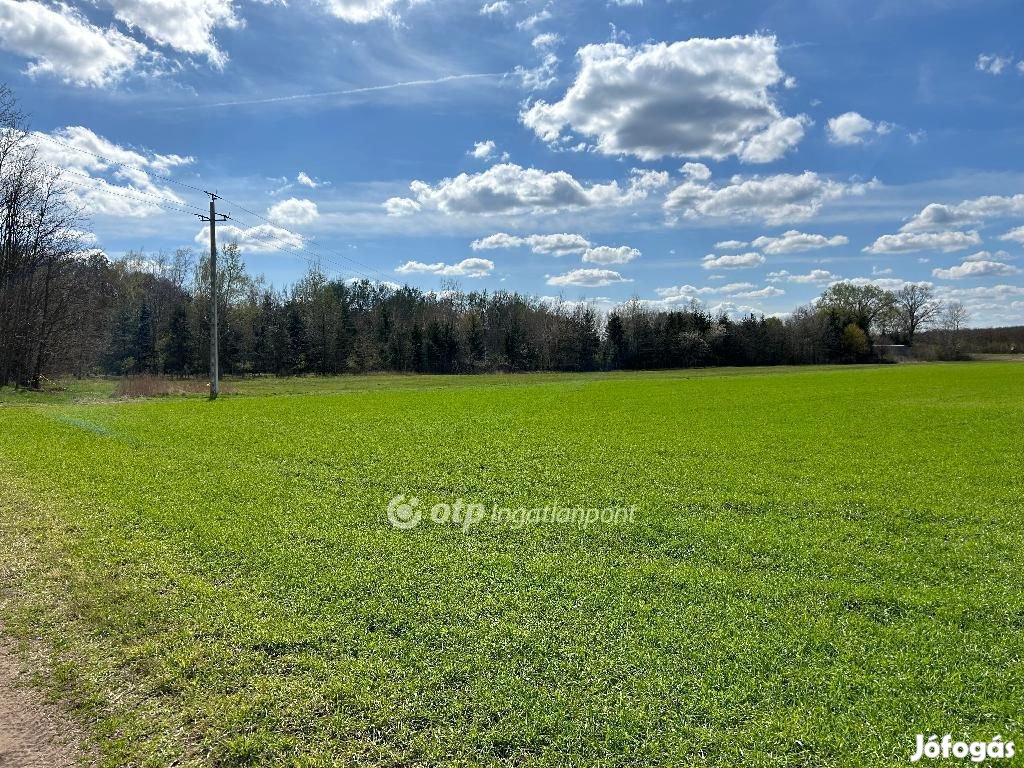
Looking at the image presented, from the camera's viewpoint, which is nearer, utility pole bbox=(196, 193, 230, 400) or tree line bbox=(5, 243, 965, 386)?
utility pole bbox=(196, 193, 230, 400)

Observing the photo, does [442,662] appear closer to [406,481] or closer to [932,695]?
[932,695]

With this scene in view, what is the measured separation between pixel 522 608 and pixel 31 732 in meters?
3.49

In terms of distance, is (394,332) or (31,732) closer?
(31,732)

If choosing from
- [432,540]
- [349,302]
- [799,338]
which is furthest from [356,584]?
[799,338]

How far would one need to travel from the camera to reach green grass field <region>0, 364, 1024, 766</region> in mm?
3473

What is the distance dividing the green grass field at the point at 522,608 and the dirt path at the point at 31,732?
0.14 m

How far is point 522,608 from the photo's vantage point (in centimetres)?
513

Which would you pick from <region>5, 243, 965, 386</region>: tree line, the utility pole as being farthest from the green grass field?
<region>5, 243, 965, 386</region>: tree line

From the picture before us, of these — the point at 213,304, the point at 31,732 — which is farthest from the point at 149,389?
the point at 31,732

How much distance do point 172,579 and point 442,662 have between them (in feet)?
11.1

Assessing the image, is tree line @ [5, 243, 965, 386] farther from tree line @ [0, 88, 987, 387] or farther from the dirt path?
the dirt path

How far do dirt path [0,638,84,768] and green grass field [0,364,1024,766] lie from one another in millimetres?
140

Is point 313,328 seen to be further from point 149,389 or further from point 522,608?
point 522,608

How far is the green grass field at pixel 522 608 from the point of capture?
3473mm
